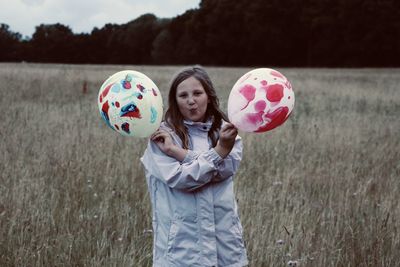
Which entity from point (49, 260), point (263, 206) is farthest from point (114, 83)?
point (263, 206)

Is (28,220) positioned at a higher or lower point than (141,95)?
lower

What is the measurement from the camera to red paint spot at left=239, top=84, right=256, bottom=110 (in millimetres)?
1832

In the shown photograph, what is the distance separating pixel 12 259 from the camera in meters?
2.85

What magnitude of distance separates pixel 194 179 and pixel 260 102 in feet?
1.31

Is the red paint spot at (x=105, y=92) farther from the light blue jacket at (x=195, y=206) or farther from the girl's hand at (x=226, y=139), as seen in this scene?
the girl's hand at (x=226, y=139)

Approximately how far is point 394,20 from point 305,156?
45284mm

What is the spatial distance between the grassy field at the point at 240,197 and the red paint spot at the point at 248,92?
1.10 metres

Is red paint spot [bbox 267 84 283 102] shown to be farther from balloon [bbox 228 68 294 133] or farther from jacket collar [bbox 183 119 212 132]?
jacket collar [bbox 183 119 212 132]

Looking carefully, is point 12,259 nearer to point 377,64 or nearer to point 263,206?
point 263,206

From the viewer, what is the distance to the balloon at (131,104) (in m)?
1.93

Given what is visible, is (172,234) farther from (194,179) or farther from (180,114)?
(180,114)

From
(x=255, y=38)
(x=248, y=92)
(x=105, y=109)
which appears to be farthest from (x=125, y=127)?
(x=255, y=38)

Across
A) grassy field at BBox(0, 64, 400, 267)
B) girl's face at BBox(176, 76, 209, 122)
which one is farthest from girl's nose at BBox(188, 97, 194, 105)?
grassy field at BBox(0, 64, 400, 267)

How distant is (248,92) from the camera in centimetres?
184
